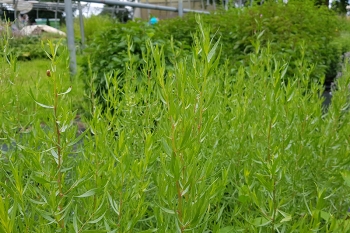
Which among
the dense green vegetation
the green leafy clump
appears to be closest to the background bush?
the green leafy clump

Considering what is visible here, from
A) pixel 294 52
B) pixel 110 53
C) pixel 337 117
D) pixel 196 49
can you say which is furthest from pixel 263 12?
pixel 196 49

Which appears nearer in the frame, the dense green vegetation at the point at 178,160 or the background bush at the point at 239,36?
the dense green vegetation at the point at 178,160

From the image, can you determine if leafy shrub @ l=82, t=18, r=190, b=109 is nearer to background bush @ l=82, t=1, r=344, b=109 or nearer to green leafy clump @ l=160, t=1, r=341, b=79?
background bush @ l=82, t=1, r=344, b=109

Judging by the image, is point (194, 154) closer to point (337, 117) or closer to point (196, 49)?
point (196, 49)

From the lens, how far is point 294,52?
14.9 ft

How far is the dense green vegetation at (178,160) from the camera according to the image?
2.71 ft

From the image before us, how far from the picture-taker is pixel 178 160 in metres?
0.76

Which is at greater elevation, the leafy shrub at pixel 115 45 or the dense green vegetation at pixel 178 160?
the leafy shrub at pixel 115 45

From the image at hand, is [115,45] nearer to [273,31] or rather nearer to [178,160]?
[273,31]

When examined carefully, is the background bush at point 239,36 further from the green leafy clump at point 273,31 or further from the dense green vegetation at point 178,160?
the dense green vegetation at point 178,160

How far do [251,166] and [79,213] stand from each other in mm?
487

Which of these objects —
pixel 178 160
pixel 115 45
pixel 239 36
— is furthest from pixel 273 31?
pixel 178 160

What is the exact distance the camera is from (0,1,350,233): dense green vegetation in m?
0.83

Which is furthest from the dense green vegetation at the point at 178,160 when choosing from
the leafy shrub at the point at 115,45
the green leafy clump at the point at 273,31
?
the green leafy clump at the point at 273,31
